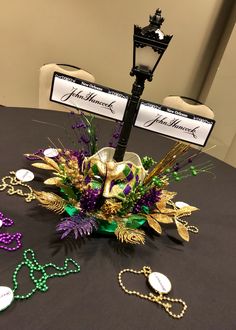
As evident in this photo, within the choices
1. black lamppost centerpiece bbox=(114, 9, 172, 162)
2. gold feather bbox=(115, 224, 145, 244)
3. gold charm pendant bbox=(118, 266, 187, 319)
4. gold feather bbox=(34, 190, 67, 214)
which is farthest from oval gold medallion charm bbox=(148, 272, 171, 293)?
black lamppost centerpiece bbox=(114, 9, 172, 162)

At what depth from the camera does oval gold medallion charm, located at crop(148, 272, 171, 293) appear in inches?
34.0

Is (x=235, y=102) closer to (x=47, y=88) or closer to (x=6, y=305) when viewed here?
(x=47, y=88)

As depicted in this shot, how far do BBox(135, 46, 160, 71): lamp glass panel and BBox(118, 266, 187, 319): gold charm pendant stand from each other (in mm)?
603

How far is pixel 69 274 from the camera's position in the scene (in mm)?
847

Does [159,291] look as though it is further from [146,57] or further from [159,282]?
[146,57]

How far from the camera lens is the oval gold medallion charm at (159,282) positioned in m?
0.86

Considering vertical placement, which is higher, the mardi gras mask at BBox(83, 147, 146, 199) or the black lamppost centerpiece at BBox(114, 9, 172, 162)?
the black lamppost centerpiece at BBox(114, 9, 172, 162)

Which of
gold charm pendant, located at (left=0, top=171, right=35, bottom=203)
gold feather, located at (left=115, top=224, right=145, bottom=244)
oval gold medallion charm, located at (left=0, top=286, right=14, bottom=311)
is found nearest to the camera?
oval gold medallion charm, located at (left=0, top=286, right=14, bottom=311)

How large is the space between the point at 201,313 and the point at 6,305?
50 centimetres

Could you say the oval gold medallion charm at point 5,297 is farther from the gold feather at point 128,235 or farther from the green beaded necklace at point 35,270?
the gold feather at point 128,235

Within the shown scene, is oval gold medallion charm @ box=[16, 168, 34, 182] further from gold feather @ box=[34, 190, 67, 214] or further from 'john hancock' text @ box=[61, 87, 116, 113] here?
'john hancock' text @ box=[61, 87, 116, 113]

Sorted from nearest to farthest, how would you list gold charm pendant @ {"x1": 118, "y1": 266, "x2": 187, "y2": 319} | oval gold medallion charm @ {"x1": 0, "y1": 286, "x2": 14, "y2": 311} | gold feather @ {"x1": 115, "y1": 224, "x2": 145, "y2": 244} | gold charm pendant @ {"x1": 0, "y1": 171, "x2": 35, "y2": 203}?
oval gold medallion charm @ {"x1": 0, "y1": 286, "x2": 14, "y2": 311}, gold charm pendant @ {"x1": 118, "y1": 266, "x2": 187, "y2": 319}, gold feather @ {"x1": 115, "y1": 224, "x2": 145, "y2": 244}, gold charm pendant @ {"x1": 0, "y1": 171, "x2": 35, "y2": 203}

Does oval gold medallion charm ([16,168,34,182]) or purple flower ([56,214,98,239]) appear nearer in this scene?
purple flower ([56,214,98,239])

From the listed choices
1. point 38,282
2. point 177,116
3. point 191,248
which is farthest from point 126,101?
point 38,282
